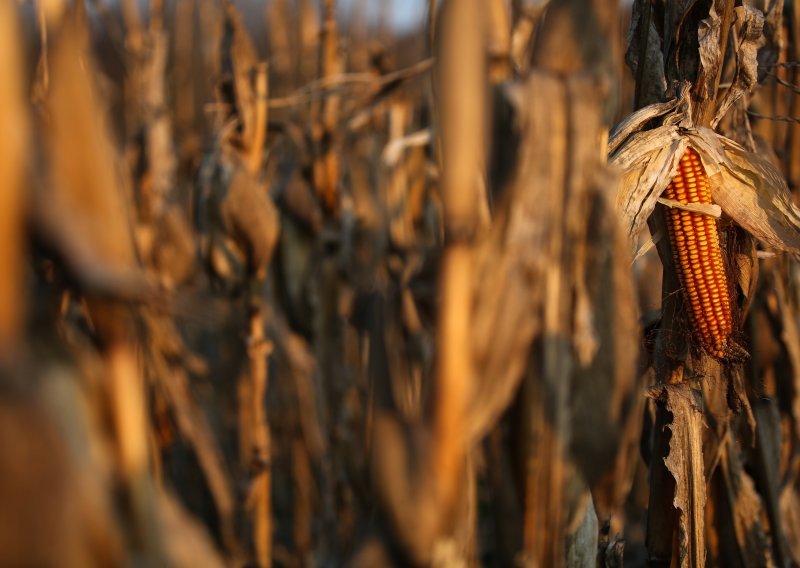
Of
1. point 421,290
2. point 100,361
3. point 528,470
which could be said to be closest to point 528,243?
point 528,470

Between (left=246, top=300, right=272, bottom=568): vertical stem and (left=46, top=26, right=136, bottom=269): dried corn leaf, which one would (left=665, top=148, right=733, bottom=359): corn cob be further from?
(left=246, top=300, right=272, bottom=568): vertical stem

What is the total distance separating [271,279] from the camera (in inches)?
113

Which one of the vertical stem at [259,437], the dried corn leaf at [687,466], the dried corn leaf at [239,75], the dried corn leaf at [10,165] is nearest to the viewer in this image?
the dried corn leaf at [10,165]

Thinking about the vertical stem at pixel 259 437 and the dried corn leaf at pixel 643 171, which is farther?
the vertical stem at pixel 259 437

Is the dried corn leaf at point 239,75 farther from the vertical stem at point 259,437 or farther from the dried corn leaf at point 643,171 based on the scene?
the dried corn leaf at point 643,171

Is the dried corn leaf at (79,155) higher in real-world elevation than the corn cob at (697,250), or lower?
higher

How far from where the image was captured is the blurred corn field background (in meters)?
0.64

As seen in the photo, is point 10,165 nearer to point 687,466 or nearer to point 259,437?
point 687,466

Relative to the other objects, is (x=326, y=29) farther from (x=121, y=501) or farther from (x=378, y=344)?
(x=121, y=501)

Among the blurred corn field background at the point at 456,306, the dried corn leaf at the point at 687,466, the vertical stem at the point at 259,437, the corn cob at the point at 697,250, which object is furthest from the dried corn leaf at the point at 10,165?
the vertical stem at the point at 259,437

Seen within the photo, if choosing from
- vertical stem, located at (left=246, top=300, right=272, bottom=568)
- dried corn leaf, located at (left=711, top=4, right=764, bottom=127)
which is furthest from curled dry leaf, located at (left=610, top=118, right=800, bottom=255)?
vertical stem, located at (left=246, top=300, right=272, bottom=568)

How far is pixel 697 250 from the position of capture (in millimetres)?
1376

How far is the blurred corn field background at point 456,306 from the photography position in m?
0.64

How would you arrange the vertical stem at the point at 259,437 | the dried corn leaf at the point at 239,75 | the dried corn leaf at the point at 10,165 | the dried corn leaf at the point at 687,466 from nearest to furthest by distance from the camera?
the dried corn leaf at the point at 10,165
the dried corn leaf at the point at 687,466
the vertical stem at the point at 259,437
the dried corn leaf at the point at 239,75
